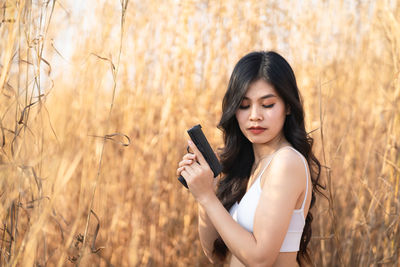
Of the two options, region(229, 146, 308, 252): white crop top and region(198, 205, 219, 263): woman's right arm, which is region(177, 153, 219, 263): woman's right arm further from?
region(229, 146, 308, 252): white crop top

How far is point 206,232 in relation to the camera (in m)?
1.44

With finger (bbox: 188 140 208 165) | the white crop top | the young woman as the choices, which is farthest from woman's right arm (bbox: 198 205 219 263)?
finger (bbox: 188 140 208 165)

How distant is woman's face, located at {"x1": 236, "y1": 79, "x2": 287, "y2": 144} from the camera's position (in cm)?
121

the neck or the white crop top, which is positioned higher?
the neck

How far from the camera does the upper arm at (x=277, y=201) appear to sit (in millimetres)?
1078

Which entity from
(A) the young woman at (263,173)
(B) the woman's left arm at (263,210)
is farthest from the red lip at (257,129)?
(B) the woman's left arm at (263,210)

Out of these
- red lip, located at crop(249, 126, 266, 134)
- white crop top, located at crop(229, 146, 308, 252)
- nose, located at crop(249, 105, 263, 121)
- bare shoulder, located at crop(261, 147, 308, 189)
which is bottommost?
white crop top, located at crop(229, 146, 308, 252)

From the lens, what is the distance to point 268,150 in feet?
4.36

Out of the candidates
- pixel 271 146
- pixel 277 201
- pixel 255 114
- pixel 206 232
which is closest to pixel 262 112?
pixel 255 114

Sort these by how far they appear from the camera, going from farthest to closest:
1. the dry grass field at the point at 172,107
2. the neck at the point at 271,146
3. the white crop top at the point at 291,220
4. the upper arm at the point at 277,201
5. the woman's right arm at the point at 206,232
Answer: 1. the dry grass field at the point at 172,107
2. the woman's right arm at the point at 206,232
3. the neck at the point at 271,146
4. the white crop top at the point at 291,220
5. the upper arm at the point at 277,201

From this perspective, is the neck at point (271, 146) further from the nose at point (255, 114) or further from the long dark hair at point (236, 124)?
the nose at point (255, 114)

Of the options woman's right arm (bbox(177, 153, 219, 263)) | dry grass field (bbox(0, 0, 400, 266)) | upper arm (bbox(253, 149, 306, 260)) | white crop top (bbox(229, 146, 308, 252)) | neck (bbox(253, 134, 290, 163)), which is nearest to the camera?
upper arm (bbox(253, 149, 306, 260))

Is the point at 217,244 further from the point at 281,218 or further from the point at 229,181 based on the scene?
the point at 281,218

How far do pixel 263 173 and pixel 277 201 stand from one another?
147mm
